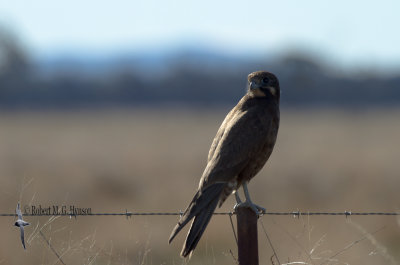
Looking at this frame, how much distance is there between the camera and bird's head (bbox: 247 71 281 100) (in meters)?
7.91

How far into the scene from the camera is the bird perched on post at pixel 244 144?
23.0 ft

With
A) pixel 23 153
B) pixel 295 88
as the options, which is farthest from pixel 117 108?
pixel 23 153

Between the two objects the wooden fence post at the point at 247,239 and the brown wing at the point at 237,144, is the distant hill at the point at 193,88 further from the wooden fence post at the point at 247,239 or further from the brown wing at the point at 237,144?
the wooden fence post at the point at 247,239

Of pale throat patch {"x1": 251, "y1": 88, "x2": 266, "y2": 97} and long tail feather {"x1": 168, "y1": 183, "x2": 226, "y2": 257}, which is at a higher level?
pale throat patch {"x1": 251, "y1": 88, "x2": 266, "y2": 97}

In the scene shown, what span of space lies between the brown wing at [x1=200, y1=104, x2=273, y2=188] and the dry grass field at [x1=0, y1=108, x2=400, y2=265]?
63 cm

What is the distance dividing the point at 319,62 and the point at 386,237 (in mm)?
87150

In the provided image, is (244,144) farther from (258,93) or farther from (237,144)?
(258,93)

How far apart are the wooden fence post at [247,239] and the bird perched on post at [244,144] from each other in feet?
→ 2.15

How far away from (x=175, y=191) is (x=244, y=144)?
1163 centimetres

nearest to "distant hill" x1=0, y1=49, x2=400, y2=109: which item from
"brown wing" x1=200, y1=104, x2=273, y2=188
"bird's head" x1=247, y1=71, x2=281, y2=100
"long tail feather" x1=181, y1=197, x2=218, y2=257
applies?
"bird's head" x1=247, y1=71, x2=281, y2=100

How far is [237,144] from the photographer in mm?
7367

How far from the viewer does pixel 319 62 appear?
327 ft

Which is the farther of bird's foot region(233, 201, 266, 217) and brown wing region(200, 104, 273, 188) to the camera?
brown wing region(200, 104, 273, 188)

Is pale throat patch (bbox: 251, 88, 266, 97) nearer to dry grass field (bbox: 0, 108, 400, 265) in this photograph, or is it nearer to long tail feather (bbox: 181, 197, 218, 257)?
dry grass field (bbox: 0, 108, 400, 265)
